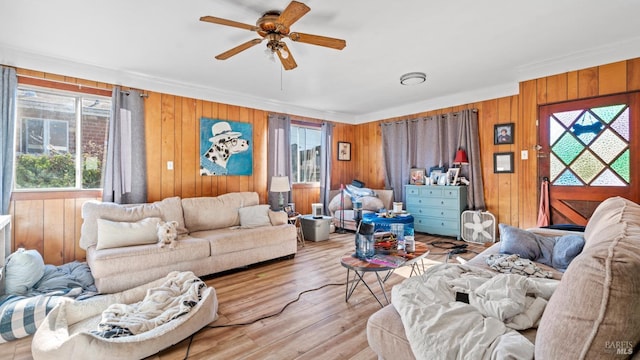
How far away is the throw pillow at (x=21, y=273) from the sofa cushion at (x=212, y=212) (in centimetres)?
140

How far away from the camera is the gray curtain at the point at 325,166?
5766 mm

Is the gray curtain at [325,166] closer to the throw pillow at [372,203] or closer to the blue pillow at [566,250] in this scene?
the throw pillow at [372,203]

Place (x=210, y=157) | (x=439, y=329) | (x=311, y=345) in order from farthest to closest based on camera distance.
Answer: (x=210, y=157)
(x=311, y=345)
(x=439, y=329)

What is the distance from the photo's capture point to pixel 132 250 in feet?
8.87

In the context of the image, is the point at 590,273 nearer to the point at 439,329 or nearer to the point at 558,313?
the point at 558,313

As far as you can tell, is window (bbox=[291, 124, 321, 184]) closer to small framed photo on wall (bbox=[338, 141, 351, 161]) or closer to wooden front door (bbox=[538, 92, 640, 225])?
small framed photo on wall (bbox=[338, 141, 351, 161])

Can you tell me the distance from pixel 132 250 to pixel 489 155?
4.97 m

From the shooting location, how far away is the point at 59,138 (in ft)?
11.0

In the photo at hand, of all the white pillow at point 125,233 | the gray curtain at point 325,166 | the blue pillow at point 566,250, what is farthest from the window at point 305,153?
the blue pillow at point 566,250

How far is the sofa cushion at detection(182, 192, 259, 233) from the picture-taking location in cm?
364

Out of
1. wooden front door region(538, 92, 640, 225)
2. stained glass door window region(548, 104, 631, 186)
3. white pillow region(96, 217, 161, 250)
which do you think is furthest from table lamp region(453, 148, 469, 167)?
white pillow region(96, 217, 161, 250)

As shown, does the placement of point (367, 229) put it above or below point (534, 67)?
below

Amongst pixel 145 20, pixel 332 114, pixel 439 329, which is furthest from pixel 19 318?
pixel 332 114

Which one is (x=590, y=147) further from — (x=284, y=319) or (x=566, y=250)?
(x=284, y=319)
